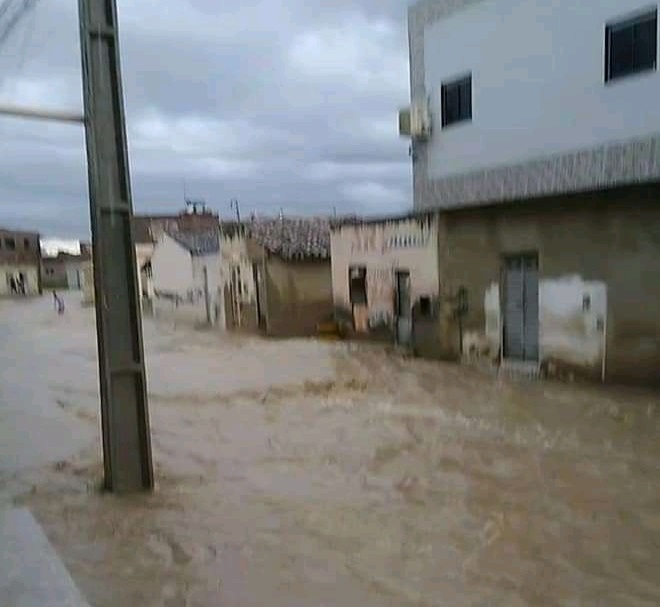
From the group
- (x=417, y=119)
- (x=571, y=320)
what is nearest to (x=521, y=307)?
(x=571, y=320)

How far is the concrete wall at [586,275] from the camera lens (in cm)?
1010

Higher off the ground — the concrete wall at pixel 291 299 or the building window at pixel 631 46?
the building window at pixel 631 46

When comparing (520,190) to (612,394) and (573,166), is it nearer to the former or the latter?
(573,166)

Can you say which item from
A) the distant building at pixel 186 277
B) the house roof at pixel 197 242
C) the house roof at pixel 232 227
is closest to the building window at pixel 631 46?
the house roof at pixel 232 227

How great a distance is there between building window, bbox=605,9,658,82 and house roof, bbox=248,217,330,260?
12.5 metres

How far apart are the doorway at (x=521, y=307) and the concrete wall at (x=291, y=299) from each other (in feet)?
28.9

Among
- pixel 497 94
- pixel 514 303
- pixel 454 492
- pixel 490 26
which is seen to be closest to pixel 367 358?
pixel 514 303

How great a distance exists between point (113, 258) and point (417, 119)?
848cm

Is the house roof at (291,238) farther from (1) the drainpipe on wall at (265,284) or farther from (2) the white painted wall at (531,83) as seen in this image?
(2) the white painted wall at (531,83)

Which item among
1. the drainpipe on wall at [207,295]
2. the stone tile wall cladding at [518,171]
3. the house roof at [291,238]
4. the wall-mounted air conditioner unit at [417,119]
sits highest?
the wall-mounted air conditioner unit at [417,119]

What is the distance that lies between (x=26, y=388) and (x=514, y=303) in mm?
9756

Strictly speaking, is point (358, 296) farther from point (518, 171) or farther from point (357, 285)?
point (518, 171)

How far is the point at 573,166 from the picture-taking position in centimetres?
1038

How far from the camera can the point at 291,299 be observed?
2098cm
